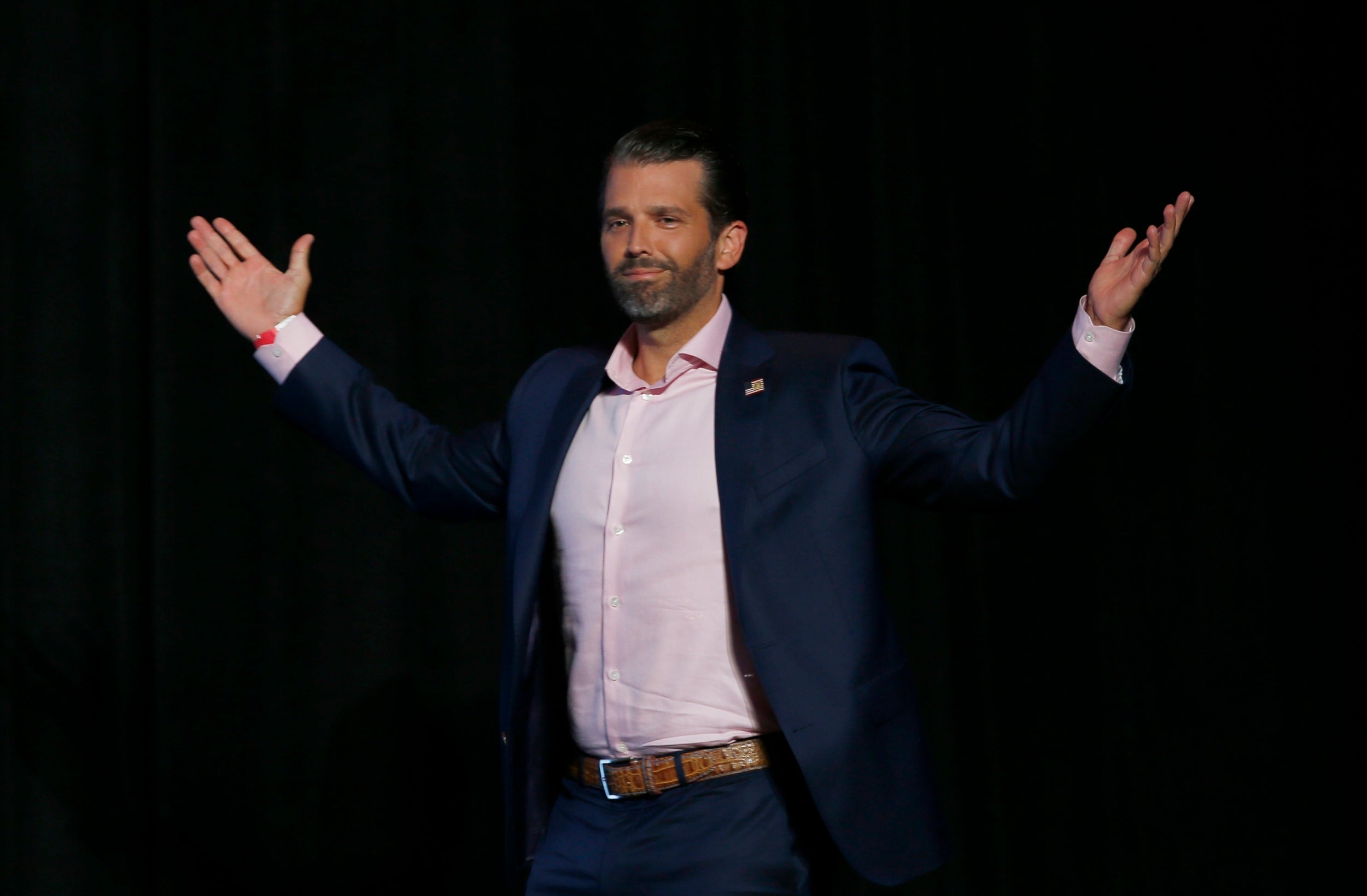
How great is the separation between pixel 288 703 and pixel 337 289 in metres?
0.94

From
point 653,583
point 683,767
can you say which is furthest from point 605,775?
point 653,583

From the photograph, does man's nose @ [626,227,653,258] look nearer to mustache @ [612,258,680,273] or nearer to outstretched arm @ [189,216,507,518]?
mustache @ [612,258,680,273]

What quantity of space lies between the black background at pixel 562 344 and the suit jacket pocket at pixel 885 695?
54.6 inches

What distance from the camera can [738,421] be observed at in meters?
1.92

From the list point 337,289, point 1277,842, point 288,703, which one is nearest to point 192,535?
point 288,703

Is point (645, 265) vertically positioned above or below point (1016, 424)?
above

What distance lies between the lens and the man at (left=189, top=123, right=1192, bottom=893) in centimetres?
177

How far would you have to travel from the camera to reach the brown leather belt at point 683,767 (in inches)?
72.2

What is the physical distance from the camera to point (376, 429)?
2117 millimetres

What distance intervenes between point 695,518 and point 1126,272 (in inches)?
26.4

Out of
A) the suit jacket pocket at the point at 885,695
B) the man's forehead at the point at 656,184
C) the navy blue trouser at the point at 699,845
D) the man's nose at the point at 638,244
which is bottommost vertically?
the navy blue trouser at the point at 699,845

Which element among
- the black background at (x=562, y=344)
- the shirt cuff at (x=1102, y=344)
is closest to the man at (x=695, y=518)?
the shirt cuff at (x=1102, y=344)

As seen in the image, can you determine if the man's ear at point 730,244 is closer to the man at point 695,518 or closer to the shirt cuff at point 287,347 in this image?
the man at point 695,518

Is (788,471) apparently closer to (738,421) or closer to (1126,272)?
(738,421)
